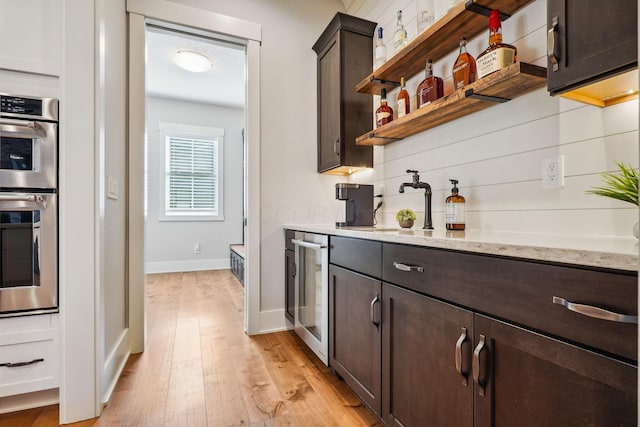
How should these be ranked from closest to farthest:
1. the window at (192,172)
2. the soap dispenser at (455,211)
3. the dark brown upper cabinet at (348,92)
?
the soap dispenser at (455,211) < the dark brown upper cabinet at (348,92) < the window at (192,172)

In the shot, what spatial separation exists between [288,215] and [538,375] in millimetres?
2121

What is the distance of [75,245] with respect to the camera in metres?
1.45

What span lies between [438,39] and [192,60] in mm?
2996

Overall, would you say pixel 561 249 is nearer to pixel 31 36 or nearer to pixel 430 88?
pixel 430 88

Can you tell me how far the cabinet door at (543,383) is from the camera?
24.5 inches

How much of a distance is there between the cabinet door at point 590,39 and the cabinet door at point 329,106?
1.51m

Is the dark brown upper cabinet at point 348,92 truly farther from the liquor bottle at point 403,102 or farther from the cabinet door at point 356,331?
the cabinet door at point 356,331

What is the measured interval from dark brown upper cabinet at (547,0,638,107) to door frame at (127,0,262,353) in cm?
203

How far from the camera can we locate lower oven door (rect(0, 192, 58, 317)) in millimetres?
1454

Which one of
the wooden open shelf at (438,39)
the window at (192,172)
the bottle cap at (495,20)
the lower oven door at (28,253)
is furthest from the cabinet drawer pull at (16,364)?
the window at (192,172)

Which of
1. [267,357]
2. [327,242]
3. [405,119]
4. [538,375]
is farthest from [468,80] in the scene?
[267,357]

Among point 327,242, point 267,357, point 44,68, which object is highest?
point 44,68

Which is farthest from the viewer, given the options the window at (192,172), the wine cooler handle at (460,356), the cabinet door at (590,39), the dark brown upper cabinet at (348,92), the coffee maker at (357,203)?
the window at (192,172)

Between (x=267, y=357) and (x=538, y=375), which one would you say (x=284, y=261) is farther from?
(x=538, y=375)
